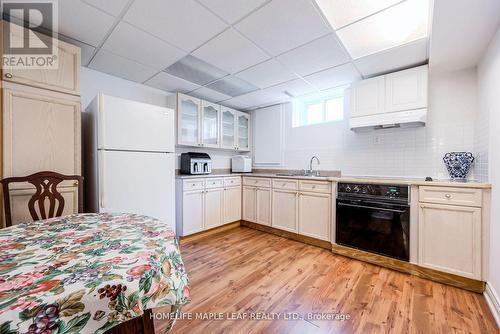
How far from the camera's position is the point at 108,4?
154 centimetres

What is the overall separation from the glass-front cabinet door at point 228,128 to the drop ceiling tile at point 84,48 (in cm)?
198

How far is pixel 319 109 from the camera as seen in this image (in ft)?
11.7

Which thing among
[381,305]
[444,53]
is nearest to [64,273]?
[381,305]

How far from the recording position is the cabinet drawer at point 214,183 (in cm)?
319

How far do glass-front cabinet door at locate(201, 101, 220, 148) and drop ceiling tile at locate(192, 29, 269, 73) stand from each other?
112 centimetres

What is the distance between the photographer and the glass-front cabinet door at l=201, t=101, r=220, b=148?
3492mm

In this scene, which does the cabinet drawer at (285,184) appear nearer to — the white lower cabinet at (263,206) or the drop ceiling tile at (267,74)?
the white lower cabinet at (263,206)

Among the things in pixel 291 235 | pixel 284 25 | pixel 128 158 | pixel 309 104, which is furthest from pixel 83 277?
pixel 309 104

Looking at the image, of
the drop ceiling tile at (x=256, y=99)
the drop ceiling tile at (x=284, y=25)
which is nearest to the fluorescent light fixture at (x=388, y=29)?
the drop ceiling tile at (x=284, y=25)

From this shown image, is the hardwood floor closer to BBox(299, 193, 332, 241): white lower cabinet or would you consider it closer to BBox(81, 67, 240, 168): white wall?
BBox(299, 193, 332, 241): white lower cabinet

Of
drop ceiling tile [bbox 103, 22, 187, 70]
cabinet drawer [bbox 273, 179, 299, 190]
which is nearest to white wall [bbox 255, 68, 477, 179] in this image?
cabinet drawer [bbox 273, 179, 299, 190]

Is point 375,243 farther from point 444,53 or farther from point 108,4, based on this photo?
point 108,4

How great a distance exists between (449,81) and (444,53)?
537 mm

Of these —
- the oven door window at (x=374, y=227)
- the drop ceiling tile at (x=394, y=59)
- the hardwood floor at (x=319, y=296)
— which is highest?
the drop ceiling tile at (x=394, y=59)
